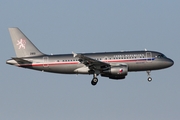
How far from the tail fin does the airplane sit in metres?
1.35

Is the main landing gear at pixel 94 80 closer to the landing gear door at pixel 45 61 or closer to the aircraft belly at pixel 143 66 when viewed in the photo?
the aircraft belly at pixel 143 66

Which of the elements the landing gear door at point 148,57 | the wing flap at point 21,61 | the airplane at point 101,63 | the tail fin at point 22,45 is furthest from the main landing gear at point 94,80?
the wing flap at point 21,61

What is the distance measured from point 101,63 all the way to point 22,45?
1399 centimetres

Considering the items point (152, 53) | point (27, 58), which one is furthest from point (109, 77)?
point (27, 58)

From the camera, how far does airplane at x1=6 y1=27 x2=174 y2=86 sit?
6488cm

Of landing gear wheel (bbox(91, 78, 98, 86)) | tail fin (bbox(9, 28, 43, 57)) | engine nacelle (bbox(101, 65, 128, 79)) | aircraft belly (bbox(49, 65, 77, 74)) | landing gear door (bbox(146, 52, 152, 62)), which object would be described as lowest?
landing gear wheel (bbox(91, 78, 98, 86))

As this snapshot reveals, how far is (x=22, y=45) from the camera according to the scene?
7038 cm

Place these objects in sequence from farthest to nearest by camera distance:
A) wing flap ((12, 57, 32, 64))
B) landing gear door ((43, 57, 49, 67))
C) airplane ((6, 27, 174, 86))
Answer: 1. landing gear door ((43, 57, 49, 67))
2. wing flap ((12, 57, 32, 64))
3. airplane ((6, 27, 174, 86))

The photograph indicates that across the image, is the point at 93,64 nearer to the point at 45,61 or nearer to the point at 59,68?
the point at 59,68

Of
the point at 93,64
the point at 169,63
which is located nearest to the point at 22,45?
the point at 93,64

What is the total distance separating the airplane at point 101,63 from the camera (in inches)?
2554

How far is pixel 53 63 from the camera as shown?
219 feet

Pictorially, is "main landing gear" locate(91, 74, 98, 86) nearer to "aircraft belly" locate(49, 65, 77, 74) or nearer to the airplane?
the airplane

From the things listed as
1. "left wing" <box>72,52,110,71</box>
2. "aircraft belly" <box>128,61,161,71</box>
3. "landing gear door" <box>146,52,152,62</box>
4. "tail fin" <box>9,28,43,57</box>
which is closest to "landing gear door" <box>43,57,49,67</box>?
"tail fin" <box>9,28,43,57</box>
